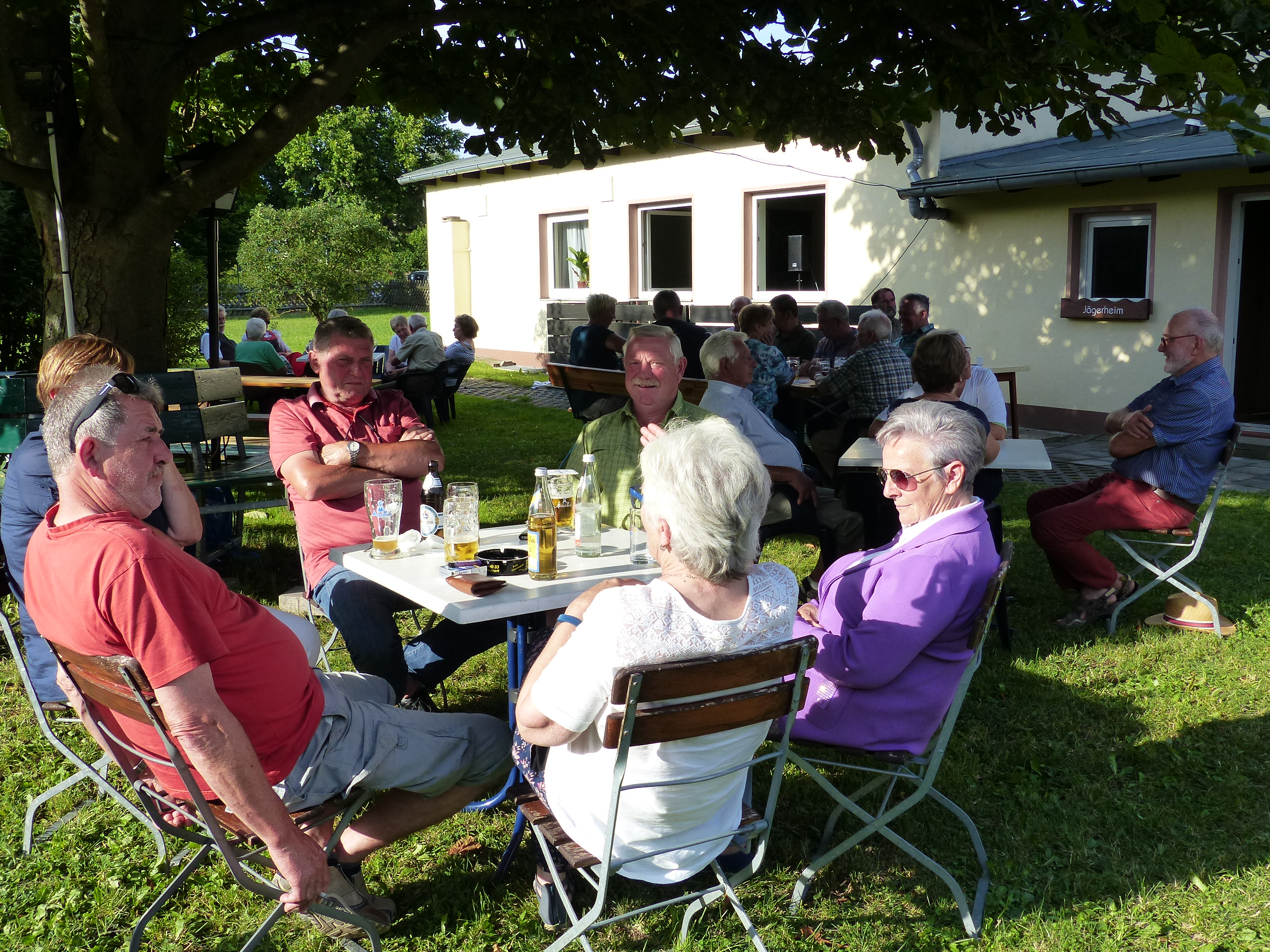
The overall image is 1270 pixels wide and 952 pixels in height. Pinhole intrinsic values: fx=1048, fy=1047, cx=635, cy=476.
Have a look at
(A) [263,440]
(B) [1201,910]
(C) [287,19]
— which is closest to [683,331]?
(A) [263,440]

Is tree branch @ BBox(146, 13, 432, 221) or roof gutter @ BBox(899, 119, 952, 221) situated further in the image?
roof gutter @ BBox(899, 119, 952, 221)

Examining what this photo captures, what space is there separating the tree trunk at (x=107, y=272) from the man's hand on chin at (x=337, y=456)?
1548 mm

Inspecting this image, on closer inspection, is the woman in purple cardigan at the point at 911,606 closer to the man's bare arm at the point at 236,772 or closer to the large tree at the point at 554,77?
the man's bare arm at the point at 236,772

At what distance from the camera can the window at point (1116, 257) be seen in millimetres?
10133

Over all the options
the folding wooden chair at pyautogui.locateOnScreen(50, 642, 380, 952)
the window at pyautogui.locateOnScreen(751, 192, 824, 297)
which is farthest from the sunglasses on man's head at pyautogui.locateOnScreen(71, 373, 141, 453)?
the window at pyautogui.locateOnScreen(751, 192, 824, 297)

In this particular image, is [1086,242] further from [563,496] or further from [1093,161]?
[563,496]

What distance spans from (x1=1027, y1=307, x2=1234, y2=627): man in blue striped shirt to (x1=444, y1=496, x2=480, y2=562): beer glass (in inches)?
126

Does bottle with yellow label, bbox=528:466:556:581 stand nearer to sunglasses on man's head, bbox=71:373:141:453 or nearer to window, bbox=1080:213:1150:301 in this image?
sunglasses on man's head, bbox=71:373:141:453

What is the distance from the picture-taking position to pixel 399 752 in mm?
2643

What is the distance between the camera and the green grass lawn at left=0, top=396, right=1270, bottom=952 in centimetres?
274

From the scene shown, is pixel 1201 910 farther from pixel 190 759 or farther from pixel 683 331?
pixel 683 331

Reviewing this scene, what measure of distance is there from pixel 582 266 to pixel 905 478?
14.4m

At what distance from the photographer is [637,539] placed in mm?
3377

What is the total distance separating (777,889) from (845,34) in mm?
4367
